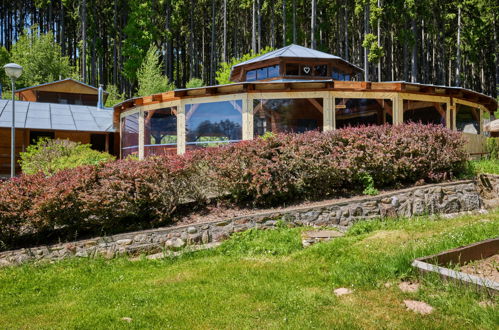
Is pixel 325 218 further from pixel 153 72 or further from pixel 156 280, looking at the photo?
pixel 153 72

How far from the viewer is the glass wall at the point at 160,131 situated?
542 inches

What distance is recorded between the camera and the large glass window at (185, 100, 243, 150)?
12.8 meters

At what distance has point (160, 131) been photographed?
1418cm

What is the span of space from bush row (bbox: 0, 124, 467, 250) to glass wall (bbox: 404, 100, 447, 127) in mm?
3746

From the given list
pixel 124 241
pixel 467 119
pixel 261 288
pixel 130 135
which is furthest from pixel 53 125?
pixel 467 119

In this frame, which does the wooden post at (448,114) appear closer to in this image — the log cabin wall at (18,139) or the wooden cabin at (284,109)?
the wooden cabin at (284,109)

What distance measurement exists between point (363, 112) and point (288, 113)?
256 centimetres

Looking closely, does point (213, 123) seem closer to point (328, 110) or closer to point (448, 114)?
point (328, 110)

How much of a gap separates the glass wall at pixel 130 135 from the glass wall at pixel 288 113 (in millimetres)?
5507

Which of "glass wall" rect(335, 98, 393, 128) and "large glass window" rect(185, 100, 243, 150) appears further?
"large glass window" rect(185, 100, 243, 150)

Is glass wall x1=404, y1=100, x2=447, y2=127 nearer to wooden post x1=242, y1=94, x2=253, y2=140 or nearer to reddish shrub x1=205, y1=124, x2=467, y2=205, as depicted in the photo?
reddish shrub x1=205, y1=124, x2=467, y2=205

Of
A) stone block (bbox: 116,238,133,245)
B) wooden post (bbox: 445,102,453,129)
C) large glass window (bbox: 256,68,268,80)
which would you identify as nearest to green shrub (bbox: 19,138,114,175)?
stone block (bbox: 116,238,133,245)

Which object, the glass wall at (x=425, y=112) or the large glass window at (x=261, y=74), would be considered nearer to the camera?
the glass wall at (x=425, y=112)

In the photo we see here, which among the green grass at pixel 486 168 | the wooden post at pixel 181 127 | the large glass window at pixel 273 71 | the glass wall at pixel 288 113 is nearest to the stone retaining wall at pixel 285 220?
the green grass at pixel 486 168
